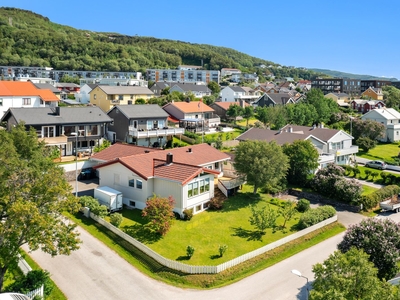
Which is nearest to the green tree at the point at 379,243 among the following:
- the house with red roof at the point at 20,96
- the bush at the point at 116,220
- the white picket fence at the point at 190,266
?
the white picket fence at the point at 190,266

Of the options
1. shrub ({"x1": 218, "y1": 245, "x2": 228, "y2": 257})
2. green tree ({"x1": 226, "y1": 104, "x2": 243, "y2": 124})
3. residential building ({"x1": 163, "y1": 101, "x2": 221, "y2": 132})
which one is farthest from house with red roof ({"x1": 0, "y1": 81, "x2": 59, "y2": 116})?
shrub ({"x1": 218, "y1": 245, "x2": 228, "y2": 257})

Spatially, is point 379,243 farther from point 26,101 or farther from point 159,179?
point 26,101

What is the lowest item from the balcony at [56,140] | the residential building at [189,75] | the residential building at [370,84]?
the balcony at [56,140]

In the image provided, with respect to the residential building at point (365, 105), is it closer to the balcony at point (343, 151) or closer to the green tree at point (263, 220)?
the balcony at point (343, 151)

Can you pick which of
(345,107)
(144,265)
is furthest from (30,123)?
(345,107)

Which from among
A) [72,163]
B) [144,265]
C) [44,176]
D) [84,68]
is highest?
[84,68]

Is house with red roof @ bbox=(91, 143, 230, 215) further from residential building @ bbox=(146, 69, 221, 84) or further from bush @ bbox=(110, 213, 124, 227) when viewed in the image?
residential building @ bbox=(146, 69, 221, 84)

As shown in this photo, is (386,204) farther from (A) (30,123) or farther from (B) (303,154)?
(A) (30,123)
